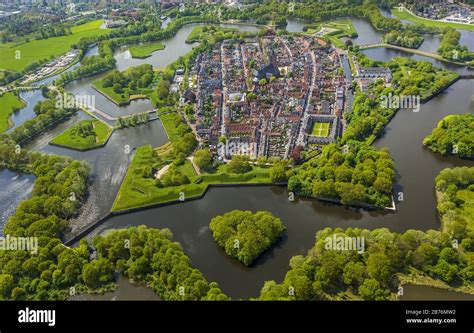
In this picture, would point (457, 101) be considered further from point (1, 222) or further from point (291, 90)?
point (1, 222)

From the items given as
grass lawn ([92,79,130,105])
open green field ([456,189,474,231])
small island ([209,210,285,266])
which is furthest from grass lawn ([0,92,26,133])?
open green field ([456,189,474,231])

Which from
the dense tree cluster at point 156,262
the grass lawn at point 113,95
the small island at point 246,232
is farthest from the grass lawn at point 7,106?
the small island at point 246,232

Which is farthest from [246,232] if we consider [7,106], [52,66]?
[52,66]

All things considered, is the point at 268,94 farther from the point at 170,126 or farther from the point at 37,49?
the point at 37,49

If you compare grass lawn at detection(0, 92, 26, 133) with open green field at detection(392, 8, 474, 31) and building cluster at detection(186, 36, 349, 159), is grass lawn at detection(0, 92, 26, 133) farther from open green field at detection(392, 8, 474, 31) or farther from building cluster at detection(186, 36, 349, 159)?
open green field at detection(392, 8, 474, 31)

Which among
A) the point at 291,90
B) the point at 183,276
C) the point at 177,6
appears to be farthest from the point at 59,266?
the point at 177,6

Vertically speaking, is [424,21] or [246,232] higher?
[424,21]

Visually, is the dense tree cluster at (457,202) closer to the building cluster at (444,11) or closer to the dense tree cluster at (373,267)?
the dense tree cluster at (373,267)
